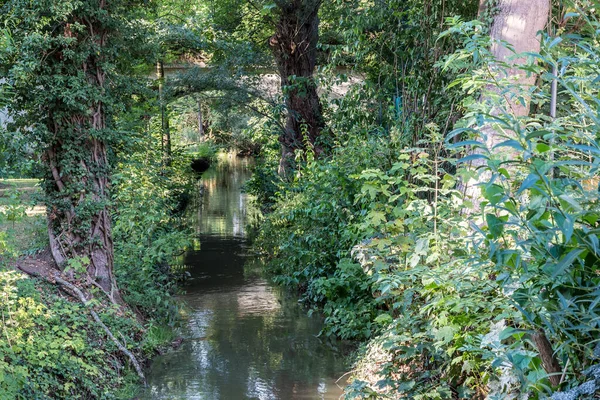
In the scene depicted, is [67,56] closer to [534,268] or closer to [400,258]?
[400,258]

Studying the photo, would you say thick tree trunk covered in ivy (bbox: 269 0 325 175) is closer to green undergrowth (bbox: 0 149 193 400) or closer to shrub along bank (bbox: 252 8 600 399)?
shrub along bank (bbox: 252 8 600 399)

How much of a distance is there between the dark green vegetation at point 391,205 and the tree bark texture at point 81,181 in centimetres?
2

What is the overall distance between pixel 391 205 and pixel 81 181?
12.5 ft

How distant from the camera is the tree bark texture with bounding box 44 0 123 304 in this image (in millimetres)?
7766

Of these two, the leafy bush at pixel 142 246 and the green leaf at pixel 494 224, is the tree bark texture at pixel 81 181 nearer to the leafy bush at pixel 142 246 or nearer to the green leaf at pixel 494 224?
the leafy bush at pixel 142 246

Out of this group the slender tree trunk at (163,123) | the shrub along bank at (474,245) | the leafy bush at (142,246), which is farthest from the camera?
the slender tree trunk at (163,123)

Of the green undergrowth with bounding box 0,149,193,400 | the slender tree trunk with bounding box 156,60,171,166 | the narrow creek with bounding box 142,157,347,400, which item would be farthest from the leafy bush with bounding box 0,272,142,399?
the slender tree trunk with bounding box 156,60,171,166

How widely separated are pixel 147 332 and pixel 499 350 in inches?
217

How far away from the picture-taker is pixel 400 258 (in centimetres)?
625

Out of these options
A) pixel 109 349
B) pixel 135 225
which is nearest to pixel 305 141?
pixel 135 225

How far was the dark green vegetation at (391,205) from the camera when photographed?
9.26 ft

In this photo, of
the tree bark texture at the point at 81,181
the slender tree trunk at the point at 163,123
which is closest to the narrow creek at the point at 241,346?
the tree bark texture at the point at 81,181

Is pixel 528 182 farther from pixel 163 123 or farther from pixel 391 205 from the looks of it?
pixel 163 123

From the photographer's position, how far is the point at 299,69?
15.6 m
